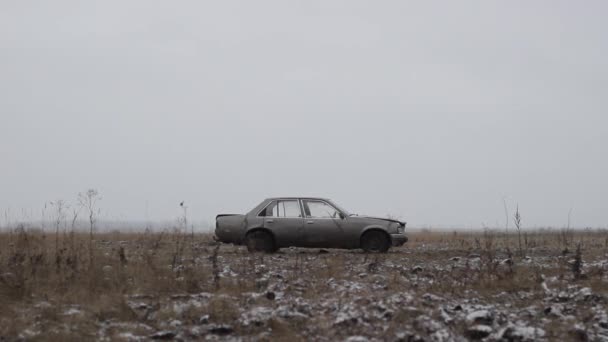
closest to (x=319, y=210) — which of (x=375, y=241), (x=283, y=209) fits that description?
(x=283, y=209)

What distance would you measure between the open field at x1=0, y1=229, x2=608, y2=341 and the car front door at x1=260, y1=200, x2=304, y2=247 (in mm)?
3619

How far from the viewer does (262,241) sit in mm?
16312

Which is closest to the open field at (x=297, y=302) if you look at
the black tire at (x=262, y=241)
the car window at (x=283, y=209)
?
the black tire at (x=262, y=241)

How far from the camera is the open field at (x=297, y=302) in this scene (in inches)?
304

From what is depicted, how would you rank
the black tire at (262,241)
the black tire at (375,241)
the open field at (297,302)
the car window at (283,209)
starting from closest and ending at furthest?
the open field at (297,302)
the black tire at (262,241)
the black tire at (375,241)
the car window at (283,209)

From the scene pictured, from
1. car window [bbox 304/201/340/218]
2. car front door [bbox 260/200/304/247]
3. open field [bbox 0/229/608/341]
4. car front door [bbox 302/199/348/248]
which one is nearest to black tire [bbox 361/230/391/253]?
car front door [bbox 302/199/348/248]

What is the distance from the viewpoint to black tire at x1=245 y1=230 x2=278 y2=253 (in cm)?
1625

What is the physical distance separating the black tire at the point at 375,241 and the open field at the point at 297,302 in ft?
12.1

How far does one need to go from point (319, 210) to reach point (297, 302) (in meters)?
7.83

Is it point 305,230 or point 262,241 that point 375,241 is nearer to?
point 305,230

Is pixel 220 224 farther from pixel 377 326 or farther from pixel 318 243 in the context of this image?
pixel 377 326

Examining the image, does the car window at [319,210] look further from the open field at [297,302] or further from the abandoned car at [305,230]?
the open field at [297,302]

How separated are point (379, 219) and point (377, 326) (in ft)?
28.8

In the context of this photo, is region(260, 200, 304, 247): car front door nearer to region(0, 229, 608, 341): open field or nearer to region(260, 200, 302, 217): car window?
region(260, 200, 302, 217): car window
